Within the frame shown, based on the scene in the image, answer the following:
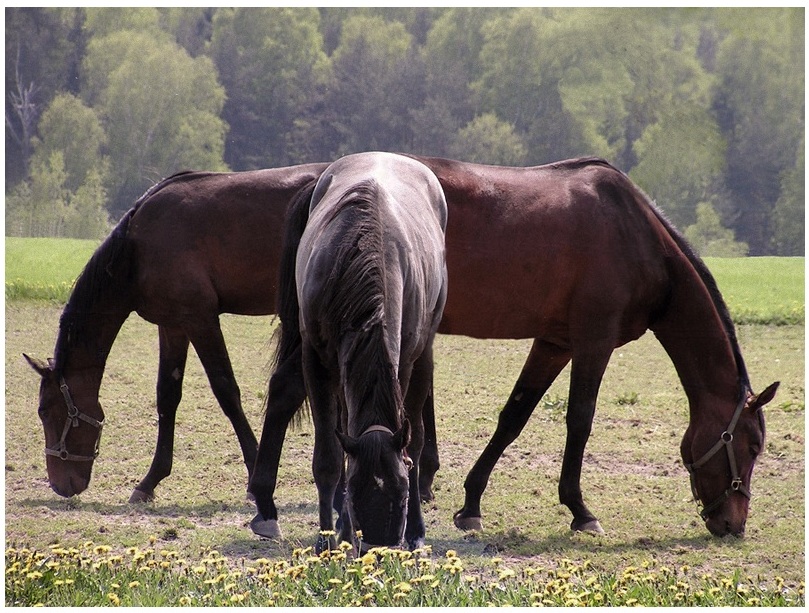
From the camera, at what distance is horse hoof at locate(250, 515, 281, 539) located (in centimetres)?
546

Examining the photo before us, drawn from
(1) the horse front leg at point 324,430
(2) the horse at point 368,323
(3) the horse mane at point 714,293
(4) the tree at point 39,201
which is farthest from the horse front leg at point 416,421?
(4) the tree at point 39,201

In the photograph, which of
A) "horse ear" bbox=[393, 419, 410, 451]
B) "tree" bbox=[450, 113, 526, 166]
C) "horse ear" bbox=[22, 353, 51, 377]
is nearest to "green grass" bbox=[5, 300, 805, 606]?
"horse ear" bbox=[393, 419, 410, 451]

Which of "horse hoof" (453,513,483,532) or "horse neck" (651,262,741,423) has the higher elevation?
"horse neck" (651,262,741,423)

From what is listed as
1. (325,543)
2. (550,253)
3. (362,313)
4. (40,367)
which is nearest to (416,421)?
(325,543)

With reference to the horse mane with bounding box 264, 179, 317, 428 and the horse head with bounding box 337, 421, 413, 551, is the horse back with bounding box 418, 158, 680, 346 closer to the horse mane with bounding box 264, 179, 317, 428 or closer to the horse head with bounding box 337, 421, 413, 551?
the horse mane with bounding box 264, 179, 317, 428

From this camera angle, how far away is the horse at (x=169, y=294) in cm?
627

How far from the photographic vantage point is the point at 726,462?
5.88 meters

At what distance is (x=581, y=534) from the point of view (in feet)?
19.0

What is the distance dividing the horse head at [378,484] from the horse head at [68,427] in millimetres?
3071

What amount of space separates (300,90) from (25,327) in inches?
112

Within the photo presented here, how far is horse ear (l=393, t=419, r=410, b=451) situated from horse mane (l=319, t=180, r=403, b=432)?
0.26 ft

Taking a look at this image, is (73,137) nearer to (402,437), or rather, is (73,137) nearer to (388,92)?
(388,92)

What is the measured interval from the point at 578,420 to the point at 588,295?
75 cm

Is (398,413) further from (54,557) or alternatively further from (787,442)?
(787,442)
